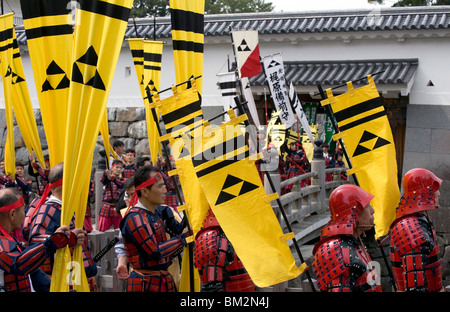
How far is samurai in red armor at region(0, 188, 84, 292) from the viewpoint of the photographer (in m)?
4.17

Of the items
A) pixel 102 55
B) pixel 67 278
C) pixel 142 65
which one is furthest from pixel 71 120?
pixel 142 65

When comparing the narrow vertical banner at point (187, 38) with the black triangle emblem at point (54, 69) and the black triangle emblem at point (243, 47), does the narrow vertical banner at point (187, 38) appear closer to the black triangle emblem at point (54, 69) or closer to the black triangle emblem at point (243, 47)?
the black triangle emblem at point (54, 69)

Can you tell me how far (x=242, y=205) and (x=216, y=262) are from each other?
92cm

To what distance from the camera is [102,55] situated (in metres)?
4.56

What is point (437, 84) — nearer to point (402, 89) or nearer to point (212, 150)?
point (402, 89)

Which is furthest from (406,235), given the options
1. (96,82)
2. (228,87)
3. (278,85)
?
(278,85)

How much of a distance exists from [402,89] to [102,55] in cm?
1057

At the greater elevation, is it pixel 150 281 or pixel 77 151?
pixel 77 151

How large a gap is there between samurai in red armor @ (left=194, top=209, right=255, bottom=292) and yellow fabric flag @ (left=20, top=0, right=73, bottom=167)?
167 cm

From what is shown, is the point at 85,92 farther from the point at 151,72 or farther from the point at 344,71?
the point at 344,71

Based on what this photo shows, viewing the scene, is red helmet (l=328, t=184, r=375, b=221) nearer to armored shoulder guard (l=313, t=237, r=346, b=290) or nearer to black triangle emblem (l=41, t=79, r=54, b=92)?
armored shoulder guard (l=313, t=237, r=346, b=290)

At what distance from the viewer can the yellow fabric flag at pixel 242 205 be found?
4.80m

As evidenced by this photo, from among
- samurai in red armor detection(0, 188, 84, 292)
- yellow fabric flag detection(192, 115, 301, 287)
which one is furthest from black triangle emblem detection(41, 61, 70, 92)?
yellow fabric flag detection(192, 115, 301, 287)
